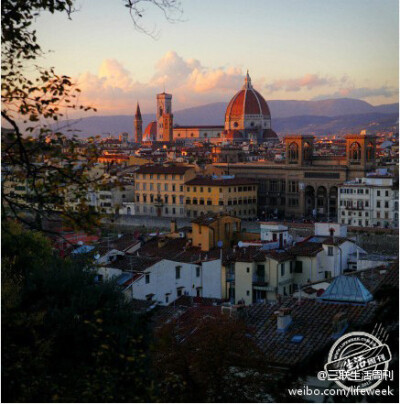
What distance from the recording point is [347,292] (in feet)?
28.3

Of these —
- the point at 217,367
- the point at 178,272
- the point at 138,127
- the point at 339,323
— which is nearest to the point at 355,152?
the point at 178,272

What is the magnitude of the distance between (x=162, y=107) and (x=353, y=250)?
2975 inches

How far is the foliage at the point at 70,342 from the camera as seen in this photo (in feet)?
14.8

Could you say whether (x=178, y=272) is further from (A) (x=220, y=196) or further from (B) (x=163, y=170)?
(B) (x=163, y=170)

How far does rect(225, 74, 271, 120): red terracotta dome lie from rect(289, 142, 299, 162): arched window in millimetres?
35228

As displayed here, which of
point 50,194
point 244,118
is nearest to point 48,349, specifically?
point 50,194

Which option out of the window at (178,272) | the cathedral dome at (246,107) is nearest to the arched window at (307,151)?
the window at (178,272)

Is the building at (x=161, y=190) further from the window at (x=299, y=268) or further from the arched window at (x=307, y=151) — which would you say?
the window at (x=299, y=268)

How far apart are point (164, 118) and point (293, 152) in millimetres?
44010

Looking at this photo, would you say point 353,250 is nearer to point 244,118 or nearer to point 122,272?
point 122,272

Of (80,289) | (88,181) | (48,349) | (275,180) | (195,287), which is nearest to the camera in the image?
(88,181)

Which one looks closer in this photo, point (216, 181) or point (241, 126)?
point (216, 181)

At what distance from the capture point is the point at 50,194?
176 inches

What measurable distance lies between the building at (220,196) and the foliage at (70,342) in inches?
1126
